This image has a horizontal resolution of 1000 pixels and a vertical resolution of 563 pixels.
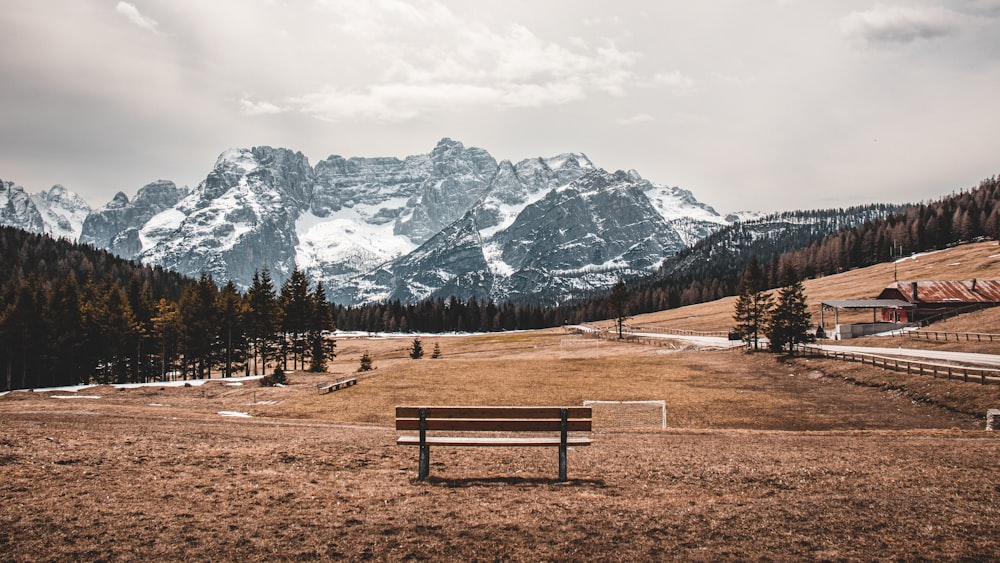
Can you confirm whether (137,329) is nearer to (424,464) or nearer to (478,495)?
(424,464)

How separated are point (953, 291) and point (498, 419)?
9971 cm

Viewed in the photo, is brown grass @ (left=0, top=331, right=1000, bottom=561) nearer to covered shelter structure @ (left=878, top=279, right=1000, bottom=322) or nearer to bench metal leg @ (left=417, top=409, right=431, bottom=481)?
bench metal leg @ (left=417, top=409, right=431, bottom=481)

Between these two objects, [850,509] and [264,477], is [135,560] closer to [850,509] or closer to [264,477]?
[264,477]

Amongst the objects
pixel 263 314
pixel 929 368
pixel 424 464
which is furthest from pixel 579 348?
pixel 424 464

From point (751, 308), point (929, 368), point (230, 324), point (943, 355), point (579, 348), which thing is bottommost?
point (579, 348)

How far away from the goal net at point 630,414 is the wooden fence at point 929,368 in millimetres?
17883

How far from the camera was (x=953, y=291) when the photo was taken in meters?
84.9

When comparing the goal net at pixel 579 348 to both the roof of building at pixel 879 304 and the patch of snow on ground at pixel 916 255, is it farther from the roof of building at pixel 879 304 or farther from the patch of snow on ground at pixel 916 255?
the patch of snow on ground at pixel 916 255

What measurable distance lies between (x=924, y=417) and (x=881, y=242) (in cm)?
17338

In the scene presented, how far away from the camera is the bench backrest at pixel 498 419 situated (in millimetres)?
12891

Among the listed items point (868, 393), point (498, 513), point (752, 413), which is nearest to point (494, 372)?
point (752, 413)

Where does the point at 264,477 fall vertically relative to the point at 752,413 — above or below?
above

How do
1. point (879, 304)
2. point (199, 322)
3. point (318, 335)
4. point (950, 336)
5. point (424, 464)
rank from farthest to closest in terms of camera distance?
point (879, 304)
point (318, 335)
point (199, 322)
point (950, 336)
point (424, 464)

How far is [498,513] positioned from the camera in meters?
10.5
